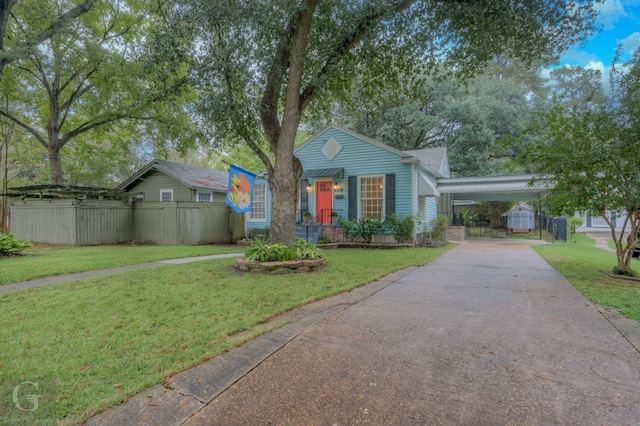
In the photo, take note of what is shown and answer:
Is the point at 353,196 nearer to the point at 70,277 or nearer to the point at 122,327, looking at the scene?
the point at 70,277

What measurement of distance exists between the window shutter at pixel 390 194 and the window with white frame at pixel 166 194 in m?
11.9

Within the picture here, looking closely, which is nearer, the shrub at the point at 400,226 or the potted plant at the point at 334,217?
the shrub at the point at 400,226

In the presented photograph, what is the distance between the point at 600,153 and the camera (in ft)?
19.8

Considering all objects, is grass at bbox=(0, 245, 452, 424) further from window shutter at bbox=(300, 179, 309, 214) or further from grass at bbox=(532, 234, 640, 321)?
window shutter at bbox=(300, 179, 309, 214)

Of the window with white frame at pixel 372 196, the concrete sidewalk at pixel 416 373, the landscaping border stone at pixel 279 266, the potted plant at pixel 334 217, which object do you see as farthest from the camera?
the potted plant at pixel 334 217

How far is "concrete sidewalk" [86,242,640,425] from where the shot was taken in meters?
1.95

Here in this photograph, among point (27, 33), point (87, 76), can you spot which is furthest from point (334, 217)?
point (87, 76)

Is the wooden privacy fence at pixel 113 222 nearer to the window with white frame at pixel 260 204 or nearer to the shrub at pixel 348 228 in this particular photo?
the window with white frame at pixel 260 204

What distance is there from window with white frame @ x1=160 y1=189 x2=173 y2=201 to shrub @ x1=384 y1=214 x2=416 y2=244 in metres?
12.1

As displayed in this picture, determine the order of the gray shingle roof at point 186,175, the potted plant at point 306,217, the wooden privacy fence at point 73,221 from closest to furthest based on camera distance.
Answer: the wooden privacy fence at point 73,221
the potted plant at point 306,217
the gray shingle roof at point 186,175

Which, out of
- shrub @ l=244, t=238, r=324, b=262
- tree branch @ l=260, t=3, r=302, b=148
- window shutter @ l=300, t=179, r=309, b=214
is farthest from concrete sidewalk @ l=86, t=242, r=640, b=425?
window shutter @ l=300, t=179, r=309, b=214

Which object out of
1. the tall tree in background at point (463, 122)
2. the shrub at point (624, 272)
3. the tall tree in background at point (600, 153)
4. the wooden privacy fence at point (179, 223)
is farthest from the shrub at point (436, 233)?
the wooden privacy fence at point (179, 223)

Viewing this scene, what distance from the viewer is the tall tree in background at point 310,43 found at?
24.0 ft

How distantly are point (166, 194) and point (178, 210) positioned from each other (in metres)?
5.89
